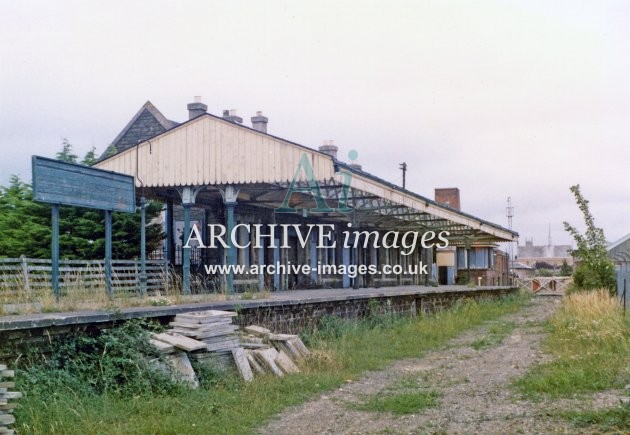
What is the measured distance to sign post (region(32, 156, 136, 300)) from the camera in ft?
35.0

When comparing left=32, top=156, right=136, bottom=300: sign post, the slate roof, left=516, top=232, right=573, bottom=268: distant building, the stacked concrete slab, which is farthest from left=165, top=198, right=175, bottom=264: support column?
left=516, top=232, right=573, bottom=268: distant building

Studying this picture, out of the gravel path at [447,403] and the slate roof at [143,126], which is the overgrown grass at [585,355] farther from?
the slate roof at [143,126]

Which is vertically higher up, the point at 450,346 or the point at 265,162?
the point at 265,162

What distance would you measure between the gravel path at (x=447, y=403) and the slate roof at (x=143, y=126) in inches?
765

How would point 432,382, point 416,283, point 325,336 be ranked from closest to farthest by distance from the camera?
point 432,382 → point 325,336 → point 416,283

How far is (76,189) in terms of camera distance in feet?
37.8

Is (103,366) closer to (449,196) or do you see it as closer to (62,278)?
(62,278)

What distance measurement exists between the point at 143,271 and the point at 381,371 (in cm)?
588

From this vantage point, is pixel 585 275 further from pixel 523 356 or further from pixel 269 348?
pixel 269 348

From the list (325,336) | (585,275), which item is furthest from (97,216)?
(585,275)

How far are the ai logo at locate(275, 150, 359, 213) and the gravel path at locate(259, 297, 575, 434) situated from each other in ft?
16.6

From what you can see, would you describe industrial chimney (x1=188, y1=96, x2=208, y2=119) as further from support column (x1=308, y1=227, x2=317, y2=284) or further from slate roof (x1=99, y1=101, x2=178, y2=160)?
support column (x1=308, y1=227, x2=317, y2=284)

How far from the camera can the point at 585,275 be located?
71.1ft

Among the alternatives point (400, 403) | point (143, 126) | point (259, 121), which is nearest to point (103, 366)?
point (400, 403)
